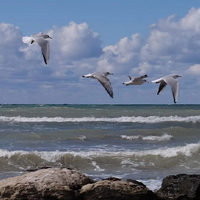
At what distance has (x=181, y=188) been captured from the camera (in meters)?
6.44

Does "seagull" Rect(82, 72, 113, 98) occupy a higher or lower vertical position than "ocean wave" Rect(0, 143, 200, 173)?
higher

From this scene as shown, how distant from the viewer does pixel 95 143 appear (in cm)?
1336

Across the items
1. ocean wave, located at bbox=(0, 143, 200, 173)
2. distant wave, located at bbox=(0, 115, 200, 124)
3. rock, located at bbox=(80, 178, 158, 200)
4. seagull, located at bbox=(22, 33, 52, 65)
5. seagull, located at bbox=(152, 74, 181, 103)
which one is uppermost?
seagull, located at bbox=(22, 33, 52, 65)

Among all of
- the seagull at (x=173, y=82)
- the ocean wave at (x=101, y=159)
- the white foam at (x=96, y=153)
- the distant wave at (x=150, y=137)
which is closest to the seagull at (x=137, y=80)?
the seagull at (x=173, y=82)

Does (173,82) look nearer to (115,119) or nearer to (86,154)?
(86,154)

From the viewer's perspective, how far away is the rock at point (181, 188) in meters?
6.17

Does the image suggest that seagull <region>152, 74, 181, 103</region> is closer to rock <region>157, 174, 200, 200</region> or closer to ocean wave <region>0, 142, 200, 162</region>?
rock <region>157, 174, 200, 200</region>

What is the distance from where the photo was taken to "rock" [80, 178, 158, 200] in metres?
Answer: 5.31

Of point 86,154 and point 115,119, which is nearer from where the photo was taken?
point 86,154

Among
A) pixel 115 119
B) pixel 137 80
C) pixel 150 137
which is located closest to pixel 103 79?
pixel 137 80

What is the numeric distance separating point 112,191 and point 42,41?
2.16 metres

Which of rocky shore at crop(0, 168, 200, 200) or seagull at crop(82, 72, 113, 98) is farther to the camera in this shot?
seagull at crop(82, 72, 113, 98)

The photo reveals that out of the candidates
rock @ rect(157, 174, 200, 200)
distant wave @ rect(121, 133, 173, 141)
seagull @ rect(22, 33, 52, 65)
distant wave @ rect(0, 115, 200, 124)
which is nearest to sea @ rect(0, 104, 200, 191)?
distant wave @ rect(121, 133, 173, 141)

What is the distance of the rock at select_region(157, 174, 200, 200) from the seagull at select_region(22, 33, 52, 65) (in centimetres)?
251
